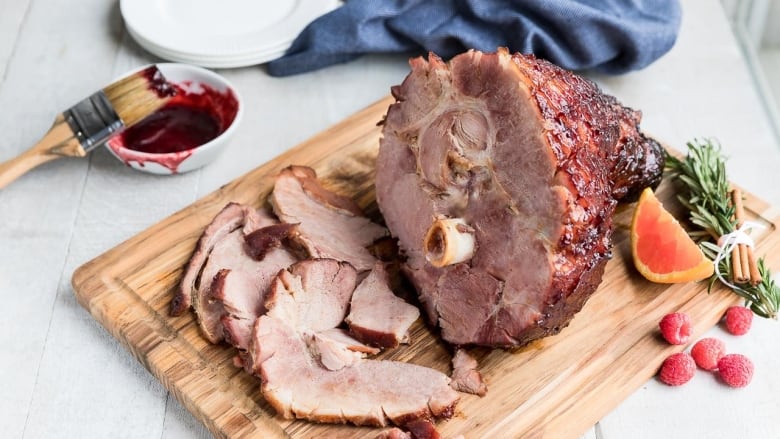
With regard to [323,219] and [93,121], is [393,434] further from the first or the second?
[93,121]

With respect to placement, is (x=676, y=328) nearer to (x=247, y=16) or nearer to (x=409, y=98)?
(x=409, y=98)

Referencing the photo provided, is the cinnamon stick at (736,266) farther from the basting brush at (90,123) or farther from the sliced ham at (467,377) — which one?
the basting brush at (90,123)

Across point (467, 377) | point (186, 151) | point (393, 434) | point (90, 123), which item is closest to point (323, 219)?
point (186, 151)

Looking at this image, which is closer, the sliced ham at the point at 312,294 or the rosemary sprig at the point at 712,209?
the sliced ham at the point at 312,294

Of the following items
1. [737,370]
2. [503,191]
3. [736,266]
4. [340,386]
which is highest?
[503,191]

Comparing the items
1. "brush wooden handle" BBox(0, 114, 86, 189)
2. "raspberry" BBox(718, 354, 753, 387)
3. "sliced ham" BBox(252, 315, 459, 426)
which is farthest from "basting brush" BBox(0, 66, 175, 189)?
"raspberry" BBox(718, 354, 753, 387)

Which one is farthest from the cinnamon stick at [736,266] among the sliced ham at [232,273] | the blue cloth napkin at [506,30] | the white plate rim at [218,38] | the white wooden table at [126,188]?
the white plate rim at [218,38]
